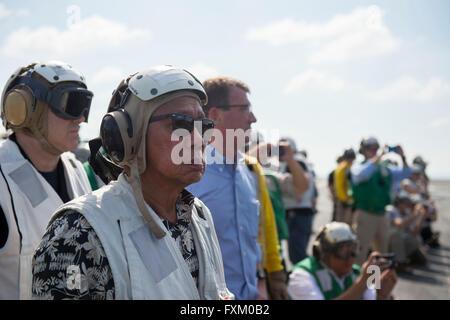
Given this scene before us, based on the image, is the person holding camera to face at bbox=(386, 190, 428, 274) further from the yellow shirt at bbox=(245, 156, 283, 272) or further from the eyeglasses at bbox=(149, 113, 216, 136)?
the eyeglasses at bbox=(149, 113, 216, 136)

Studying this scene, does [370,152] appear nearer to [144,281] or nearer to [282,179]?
[282,179]

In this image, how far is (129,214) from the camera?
5.53 ft

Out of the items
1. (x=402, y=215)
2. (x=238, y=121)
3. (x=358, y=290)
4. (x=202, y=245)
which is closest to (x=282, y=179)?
(x=358, y=290)

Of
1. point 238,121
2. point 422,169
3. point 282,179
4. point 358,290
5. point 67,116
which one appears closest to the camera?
point 67,116

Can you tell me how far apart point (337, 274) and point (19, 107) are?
332 cm

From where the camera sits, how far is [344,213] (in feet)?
31.8

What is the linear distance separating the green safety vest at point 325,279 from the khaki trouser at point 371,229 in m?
3.96

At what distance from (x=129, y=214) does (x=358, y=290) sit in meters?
3.06

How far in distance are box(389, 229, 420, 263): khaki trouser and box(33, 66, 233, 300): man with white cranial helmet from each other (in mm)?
9200

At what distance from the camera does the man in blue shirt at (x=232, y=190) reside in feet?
10.4

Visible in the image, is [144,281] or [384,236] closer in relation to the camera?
[144,281]

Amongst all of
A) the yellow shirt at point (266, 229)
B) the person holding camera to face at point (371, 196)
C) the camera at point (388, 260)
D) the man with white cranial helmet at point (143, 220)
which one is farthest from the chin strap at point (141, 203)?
the person holding camera to face at point (371, 196)

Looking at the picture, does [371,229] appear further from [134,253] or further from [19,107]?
[134,253]

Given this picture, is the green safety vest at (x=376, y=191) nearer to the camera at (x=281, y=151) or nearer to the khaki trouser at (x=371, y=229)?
the khaki trouser at (x=371, y=229)
